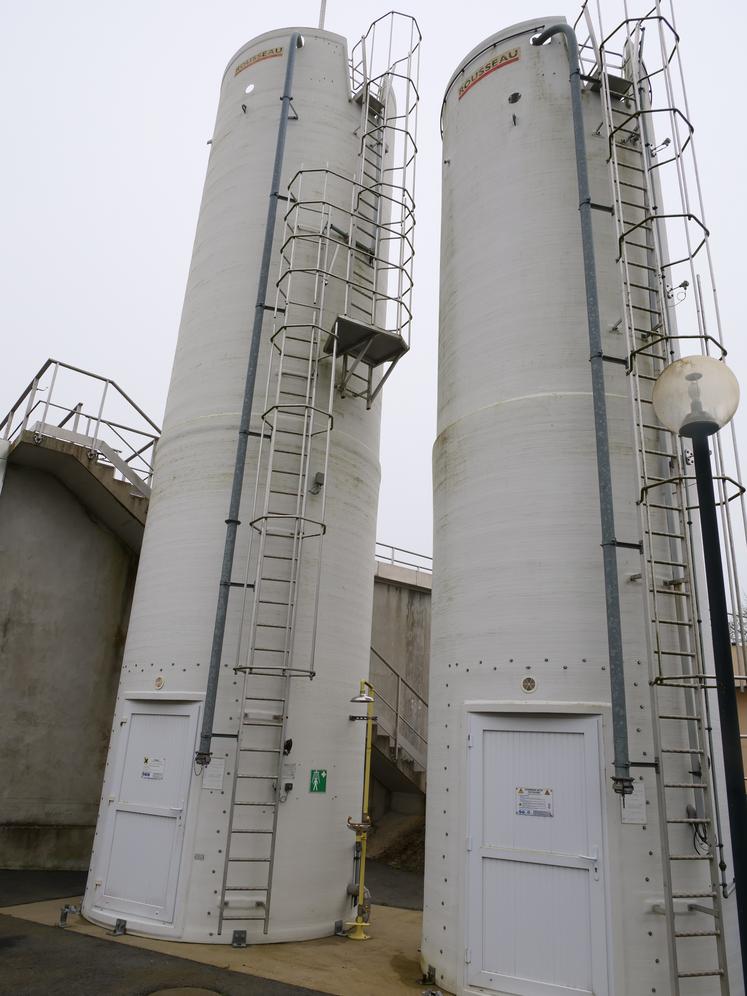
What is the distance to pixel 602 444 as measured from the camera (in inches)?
322

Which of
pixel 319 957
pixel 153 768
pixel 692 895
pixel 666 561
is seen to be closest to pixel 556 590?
pixel 666 561

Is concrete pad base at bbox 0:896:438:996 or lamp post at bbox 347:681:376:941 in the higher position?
lamp post at bbox 347:681:376:941

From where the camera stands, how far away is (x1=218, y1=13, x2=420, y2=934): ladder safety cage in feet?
30.9

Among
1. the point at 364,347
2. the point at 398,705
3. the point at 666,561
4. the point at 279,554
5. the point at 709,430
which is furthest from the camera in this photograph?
the point at 398,705

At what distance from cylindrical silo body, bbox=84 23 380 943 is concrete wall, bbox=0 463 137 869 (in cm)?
374

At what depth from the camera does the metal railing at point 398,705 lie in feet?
60.4

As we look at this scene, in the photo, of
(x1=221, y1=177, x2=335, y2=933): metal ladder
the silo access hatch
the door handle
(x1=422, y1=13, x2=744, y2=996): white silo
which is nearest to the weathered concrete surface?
(x1=221, y1=177, x2=335, y2=933): metal ladder

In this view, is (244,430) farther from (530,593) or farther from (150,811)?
(150,811)

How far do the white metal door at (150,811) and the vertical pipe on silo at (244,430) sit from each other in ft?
1.09

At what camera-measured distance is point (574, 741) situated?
7.46m

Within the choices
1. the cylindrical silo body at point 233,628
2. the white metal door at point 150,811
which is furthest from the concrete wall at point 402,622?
the white metal door at point 150,811

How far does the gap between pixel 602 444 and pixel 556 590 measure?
164 cm

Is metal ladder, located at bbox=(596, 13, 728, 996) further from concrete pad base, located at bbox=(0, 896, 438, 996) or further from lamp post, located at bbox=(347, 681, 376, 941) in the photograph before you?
lamp post, located at bbox=(347, 681, 376, 941)

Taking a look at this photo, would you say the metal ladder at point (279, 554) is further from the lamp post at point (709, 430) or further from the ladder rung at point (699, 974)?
the lamp post at point (709, 430)
